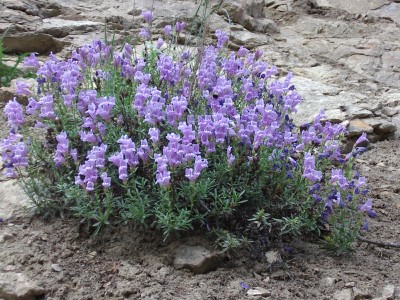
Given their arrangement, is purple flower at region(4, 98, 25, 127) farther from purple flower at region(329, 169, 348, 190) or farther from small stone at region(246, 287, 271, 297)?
purple flower at region(329, 169, 348, 190)

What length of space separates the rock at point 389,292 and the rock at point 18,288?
180 centimetres

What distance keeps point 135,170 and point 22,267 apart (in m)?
0.82

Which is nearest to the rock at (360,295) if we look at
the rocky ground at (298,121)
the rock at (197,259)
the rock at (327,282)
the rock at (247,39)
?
the rocky ground at (298,121)

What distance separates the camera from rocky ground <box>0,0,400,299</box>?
326 centimetres

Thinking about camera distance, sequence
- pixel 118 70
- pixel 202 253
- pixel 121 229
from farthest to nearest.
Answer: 1. pixel 118 70
2. pixel 121 229
3. pixel 202 253

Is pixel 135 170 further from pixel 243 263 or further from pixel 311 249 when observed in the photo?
pixel 311 249

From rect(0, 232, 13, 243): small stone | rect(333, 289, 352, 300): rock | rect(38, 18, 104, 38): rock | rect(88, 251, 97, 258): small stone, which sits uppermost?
rect(333, 289, 352, 300): rock

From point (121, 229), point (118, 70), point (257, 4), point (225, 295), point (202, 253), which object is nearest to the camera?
point (225, 295)

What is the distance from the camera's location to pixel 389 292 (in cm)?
325

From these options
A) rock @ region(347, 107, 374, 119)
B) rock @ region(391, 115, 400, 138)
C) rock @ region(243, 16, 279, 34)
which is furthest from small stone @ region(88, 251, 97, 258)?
rock @ region(243, 16, 279, 34)

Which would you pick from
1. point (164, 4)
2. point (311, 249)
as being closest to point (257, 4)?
point (164, 4)

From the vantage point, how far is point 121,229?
11.9 feet

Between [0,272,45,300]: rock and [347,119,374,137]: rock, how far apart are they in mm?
3198

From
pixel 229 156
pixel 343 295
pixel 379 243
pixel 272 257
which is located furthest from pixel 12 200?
pixel 379 243
